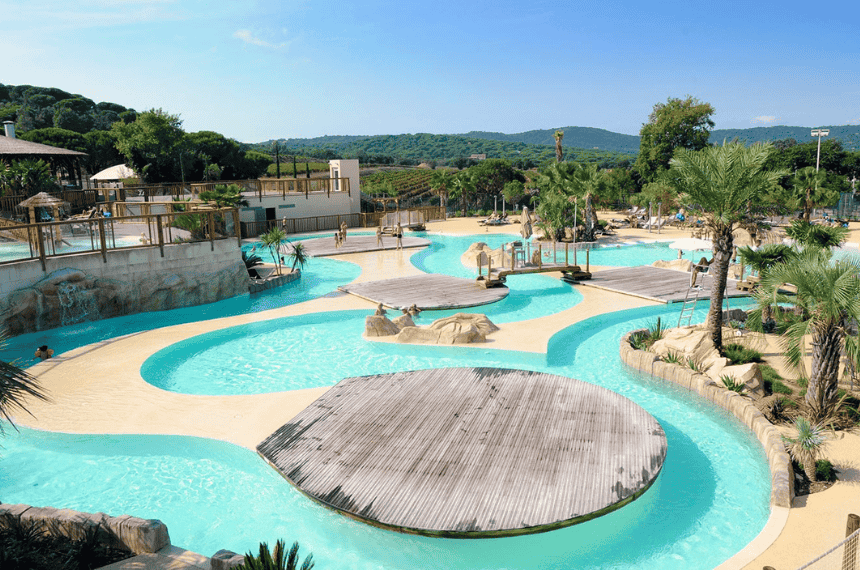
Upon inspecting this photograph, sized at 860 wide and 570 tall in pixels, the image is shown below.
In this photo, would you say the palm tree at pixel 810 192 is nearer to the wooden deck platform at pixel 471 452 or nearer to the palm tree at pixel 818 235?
the palm tree at pixel 818 235

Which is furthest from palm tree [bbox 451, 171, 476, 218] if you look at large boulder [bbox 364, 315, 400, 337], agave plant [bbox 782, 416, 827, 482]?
agave plant [bbox 782, 416, 827, 482]

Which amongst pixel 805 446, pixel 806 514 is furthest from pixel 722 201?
pixel 806 514

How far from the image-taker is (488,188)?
55.5 meters

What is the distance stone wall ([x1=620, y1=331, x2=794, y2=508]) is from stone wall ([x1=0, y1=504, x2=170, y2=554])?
7.21 meters

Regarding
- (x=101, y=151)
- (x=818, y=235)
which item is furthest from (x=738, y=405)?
(x=101, y=151)

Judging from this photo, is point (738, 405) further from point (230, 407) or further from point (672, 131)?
point (672, 131)

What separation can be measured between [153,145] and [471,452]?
4524 cm

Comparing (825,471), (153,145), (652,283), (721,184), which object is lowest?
(825,471)

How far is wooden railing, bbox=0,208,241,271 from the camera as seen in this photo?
52.9ft

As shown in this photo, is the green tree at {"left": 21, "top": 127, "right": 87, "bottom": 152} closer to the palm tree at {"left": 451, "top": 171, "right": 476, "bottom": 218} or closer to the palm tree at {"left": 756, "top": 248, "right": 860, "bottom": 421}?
the palm tree at {"left": 451, "top": 171, "right": 476, "bottom": 218}

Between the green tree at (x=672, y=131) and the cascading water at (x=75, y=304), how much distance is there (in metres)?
46.3

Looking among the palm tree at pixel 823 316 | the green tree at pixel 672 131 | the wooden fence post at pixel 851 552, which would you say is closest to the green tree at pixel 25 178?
the palm tree at pixel 823 316

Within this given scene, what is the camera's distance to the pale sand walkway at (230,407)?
6.66 m

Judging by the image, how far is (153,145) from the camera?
4566 cm
